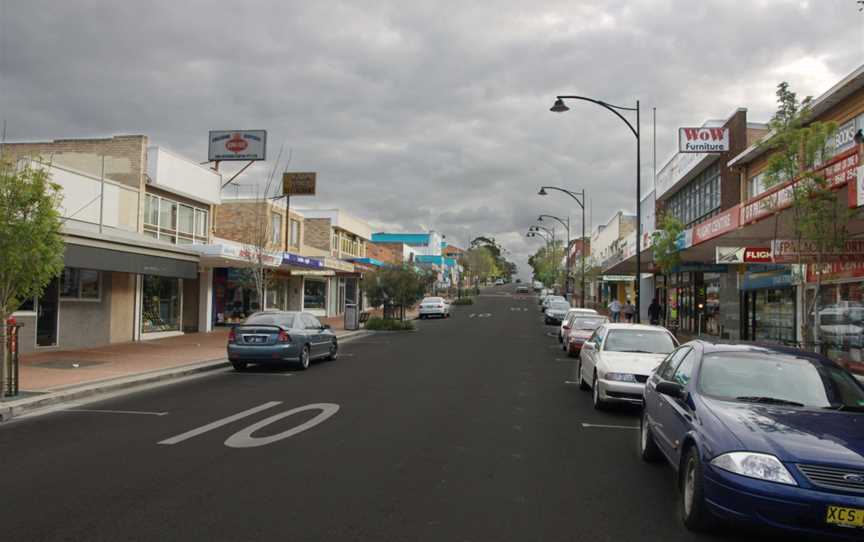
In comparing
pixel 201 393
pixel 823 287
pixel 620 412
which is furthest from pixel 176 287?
pixel 823 287

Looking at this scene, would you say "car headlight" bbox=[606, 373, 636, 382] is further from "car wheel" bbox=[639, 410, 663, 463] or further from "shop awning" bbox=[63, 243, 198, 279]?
"shop awning" bbox=[63, 243, 198, 279]

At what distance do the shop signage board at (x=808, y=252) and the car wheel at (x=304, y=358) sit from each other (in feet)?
34.7

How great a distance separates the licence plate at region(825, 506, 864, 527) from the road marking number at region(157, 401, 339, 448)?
582 cm

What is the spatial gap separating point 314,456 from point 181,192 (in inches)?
798

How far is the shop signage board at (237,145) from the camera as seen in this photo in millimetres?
34188

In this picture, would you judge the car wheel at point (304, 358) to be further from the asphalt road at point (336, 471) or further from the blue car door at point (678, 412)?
the blue car door at point (678, 412)

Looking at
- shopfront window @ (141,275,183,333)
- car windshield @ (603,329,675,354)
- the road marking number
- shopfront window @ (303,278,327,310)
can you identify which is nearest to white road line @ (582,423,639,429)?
car windshield @ (603,329,675,354)

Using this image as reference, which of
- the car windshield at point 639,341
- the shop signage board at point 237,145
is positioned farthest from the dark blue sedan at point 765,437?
the shop signage board at point 237,145

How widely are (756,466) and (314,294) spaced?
4104 cm

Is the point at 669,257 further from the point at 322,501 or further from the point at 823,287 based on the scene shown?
the point at 322,501

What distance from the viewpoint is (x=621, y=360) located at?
1132 cm

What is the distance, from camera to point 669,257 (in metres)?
23.2

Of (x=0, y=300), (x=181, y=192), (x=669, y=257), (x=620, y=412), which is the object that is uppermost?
(x=181, y=192)

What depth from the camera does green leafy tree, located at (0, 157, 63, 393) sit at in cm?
1054
